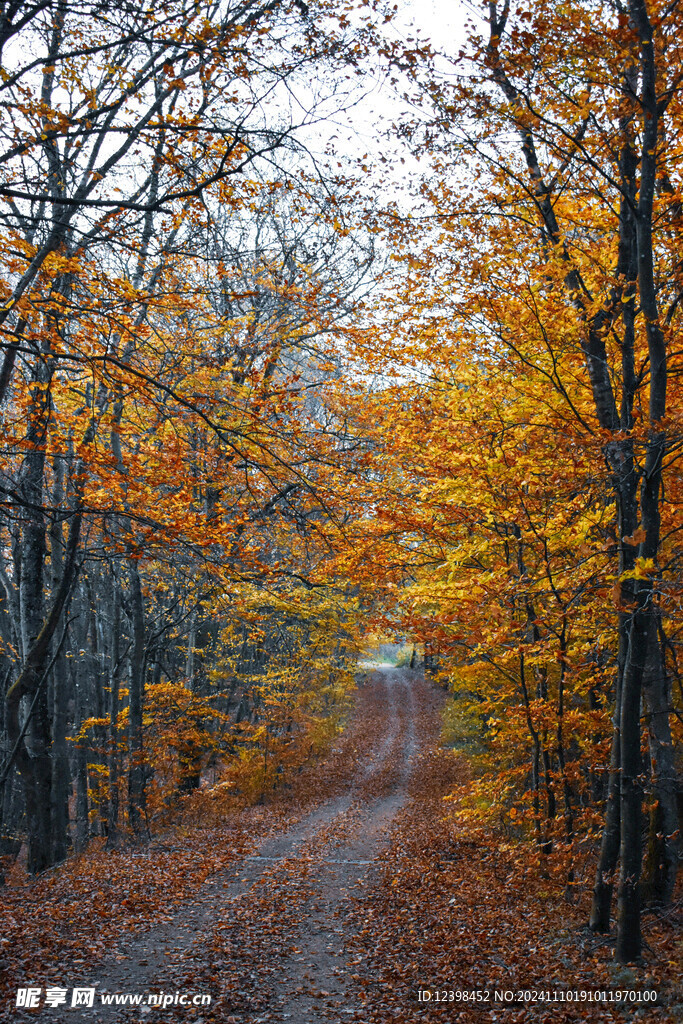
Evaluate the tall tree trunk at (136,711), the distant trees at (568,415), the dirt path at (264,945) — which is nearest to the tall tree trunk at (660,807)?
the distant trees at (568,415)

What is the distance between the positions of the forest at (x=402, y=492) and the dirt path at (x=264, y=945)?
2.3 inches

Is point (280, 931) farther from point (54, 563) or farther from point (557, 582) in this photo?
point (54, 563)

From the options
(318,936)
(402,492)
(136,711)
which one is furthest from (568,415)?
(136,711)

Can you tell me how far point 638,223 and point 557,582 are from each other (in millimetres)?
3902

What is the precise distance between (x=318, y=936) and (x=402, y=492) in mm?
6384

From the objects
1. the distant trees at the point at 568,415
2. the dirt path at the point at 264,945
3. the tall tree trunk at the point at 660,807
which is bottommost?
the dirt path at the point at 264,945

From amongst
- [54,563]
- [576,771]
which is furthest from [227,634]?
[576,771]

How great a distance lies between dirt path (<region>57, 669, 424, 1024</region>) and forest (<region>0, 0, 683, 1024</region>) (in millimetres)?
58

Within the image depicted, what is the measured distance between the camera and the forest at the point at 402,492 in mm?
5773

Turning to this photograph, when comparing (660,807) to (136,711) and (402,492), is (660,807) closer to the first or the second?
(402,492)

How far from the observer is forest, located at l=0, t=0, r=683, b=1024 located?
5773 mm

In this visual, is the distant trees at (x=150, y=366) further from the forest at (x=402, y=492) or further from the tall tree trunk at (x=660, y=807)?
the tall tree trunk at (x=660, y=807)

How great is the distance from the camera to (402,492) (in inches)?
424

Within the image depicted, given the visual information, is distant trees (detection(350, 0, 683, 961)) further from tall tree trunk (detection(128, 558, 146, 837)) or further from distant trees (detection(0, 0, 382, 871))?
Result: tall tree trunk (detection(128, 558, 146, 837))
